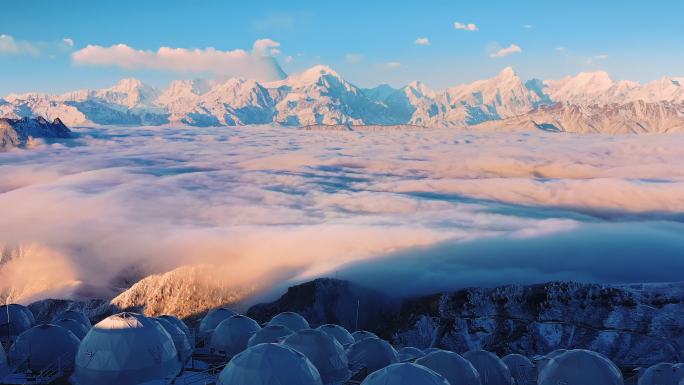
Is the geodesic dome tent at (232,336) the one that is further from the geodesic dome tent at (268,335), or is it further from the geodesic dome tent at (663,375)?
the geodesic dome tent at (663,375)

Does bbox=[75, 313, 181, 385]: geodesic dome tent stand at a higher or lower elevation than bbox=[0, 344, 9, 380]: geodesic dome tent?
higher

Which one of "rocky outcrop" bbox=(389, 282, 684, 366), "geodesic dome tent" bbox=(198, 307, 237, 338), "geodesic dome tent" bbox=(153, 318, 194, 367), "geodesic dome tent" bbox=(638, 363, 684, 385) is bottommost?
"rocky outcrop" bbox=(389, 282, 684, 366)

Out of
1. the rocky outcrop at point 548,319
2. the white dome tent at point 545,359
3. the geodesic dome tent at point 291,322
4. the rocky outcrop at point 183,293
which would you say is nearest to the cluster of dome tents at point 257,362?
the white dome tent at point 545,359

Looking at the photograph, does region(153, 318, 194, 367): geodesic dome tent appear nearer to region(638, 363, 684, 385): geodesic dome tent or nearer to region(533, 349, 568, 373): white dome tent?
region(533, 349, 568, 373): white dome tent

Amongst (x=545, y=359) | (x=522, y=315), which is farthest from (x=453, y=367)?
(x=522, y=315)

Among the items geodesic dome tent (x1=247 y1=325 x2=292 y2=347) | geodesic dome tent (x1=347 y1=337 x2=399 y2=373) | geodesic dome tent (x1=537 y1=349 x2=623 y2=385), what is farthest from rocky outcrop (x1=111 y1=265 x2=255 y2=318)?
geodesic dome tent (x1=537 y1=349 x2=623 y2=385)
